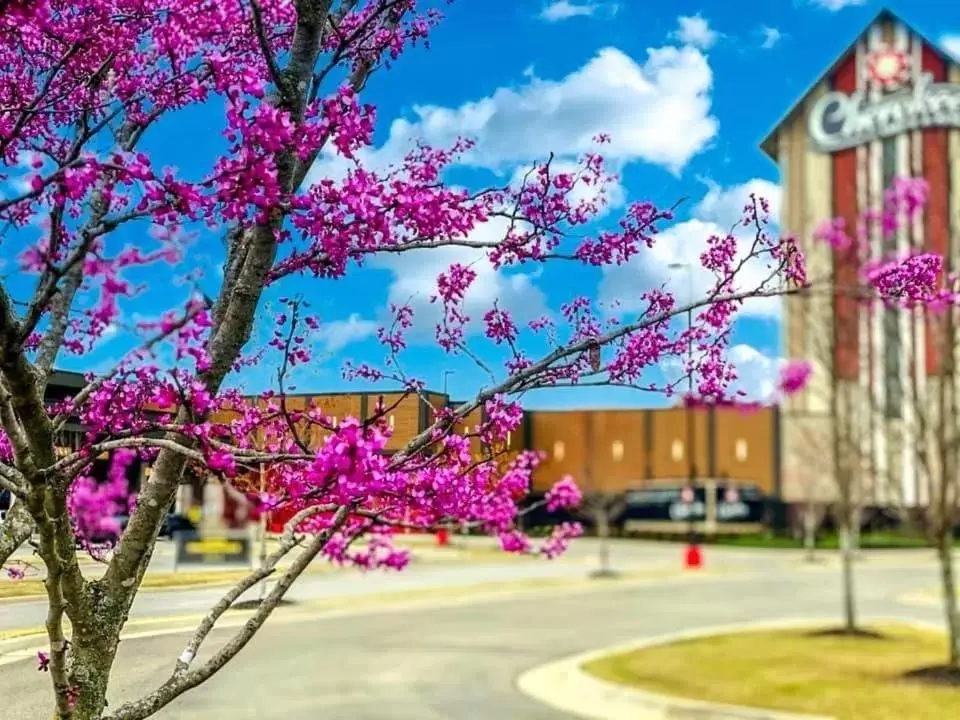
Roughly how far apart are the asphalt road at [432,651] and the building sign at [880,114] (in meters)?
25.7


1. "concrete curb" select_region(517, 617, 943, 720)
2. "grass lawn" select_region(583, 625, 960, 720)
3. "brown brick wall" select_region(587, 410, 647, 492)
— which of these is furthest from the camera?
"brown brick wall" select_region(587, 410, 647, 492)

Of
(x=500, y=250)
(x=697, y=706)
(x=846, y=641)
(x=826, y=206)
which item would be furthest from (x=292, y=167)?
(x=826, y=206)

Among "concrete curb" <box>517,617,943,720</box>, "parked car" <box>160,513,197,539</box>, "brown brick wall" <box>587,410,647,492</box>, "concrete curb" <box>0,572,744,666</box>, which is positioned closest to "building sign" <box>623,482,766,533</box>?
"brown brick wall" <box>587,410,647,492</box>

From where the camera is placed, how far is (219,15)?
3705 millimetres

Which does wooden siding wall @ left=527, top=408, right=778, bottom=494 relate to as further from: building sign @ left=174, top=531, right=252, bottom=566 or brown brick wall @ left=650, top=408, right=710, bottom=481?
building sign @ left=174, top=531, right=252, bottom=566

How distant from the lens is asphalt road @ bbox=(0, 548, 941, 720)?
5723mm

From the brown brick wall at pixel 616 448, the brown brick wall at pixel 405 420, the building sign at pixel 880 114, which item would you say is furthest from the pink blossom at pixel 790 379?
the building sign at pixel 880 114

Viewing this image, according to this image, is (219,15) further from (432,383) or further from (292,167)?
(432,383)

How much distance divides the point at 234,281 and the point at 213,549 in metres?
2.54

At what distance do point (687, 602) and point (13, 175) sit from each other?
21569 mm

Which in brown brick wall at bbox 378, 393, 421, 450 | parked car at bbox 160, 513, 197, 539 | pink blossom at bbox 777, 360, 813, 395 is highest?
pink blossom at bbox 777, 360, 813, 395

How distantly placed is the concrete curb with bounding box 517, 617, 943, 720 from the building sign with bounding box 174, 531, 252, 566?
616 centimetres

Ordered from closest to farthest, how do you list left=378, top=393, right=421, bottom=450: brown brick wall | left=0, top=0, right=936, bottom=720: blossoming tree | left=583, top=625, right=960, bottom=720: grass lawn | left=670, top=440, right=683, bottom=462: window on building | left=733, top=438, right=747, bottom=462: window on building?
left=0, top=0, right=936, bottom=720: blossoming tree, left=378, top=393, right=421, bottom=450: brown brick wall, left=583, top=625, right=960, bottom=720: grass lawn, left=670, top=440, right=683, bottom=462: window on building, left=733, top=438, right=747, bottom=462: window on building

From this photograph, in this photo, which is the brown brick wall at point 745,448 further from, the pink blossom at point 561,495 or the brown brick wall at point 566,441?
the pink blossom at point 561,495
